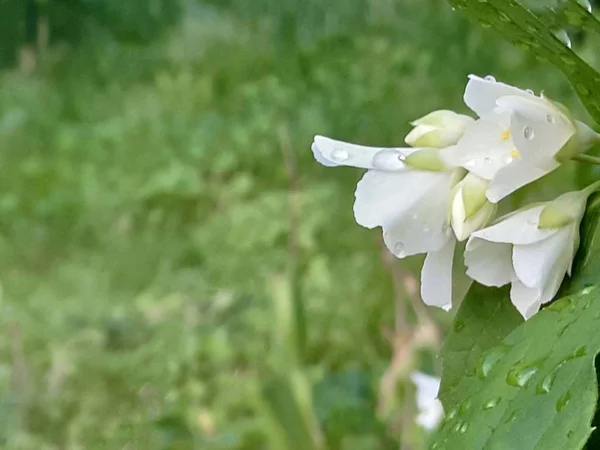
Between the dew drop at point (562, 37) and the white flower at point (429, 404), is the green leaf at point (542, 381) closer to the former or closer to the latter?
the dew drop at point (562, 37)

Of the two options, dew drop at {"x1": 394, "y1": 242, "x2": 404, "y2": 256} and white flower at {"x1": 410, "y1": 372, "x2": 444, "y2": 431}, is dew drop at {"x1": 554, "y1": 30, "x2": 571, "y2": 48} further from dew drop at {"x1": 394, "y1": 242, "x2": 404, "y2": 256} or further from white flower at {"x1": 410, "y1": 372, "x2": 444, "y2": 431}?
white flower at {"x1": 410, "y1": 372, "x2": 444, "y2": 431}

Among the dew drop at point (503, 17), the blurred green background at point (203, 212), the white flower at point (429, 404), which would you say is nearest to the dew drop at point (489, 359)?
the dew drop at point (503, 17)

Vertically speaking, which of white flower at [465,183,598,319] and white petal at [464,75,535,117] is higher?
white petal at [464,75,535,117]

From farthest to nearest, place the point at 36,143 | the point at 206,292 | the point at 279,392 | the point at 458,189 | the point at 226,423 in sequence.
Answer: the point at 36,143 → the point at 206,292 → the point at 226,423 → the point at 279,392 → the point at 458,189

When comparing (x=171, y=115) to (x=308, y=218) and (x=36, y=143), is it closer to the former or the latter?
(x=36, y=143)

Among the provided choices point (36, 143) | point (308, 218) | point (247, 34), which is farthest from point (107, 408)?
point (247, 34)

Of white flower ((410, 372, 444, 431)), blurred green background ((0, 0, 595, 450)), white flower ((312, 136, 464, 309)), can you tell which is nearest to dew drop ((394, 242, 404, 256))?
white flower ((312, 136, 464, 309))
